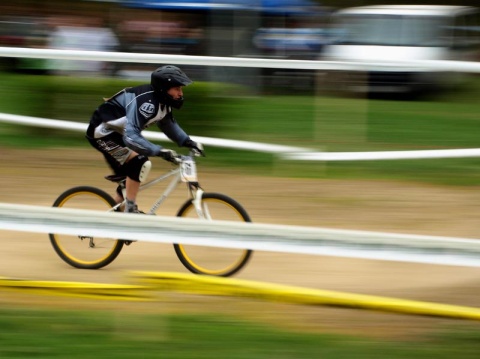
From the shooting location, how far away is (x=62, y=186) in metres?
9.88

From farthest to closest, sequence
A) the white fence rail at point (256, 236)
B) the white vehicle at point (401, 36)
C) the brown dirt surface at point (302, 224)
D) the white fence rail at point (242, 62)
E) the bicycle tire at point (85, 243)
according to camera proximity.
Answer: the white vehicle at point (401, 36) → the white fence rail at point (242, 62) → the bicycle tire at point (85, 243) → the brown dirt surface at point (302, 224) → the white fence rail at point (256, 236)

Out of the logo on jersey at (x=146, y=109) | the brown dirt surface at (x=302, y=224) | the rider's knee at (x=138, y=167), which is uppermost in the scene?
the logo on jersey at (x=146, y=109)

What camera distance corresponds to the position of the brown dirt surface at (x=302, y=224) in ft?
19.8

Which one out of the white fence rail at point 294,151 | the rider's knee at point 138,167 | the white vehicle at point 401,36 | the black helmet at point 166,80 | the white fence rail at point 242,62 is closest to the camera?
the black helmet at point 166,80

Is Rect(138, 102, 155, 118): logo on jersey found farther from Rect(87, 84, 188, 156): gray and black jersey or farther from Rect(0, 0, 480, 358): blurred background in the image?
Rect(0, 0, 480, 358): blurred background

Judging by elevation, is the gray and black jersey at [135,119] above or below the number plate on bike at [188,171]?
above

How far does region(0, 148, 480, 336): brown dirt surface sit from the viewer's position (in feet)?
19.8

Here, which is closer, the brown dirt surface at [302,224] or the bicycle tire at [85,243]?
the brown dirt surface at [302,224]

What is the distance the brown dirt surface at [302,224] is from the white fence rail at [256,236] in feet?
2.76

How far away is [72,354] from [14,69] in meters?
9.17

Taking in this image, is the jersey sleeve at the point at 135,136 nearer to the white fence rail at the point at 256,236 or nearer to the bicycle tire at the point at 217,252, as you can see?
the bicycle tire at the point at 217,252

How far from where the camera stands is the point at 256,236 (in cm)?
500

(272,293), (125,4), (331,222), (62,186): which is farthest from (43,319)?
(125,4)

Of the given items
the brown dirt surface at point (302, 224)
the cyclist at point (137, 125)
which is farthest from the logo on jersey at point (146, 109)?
the brown dirt surface at point (302, 224)
